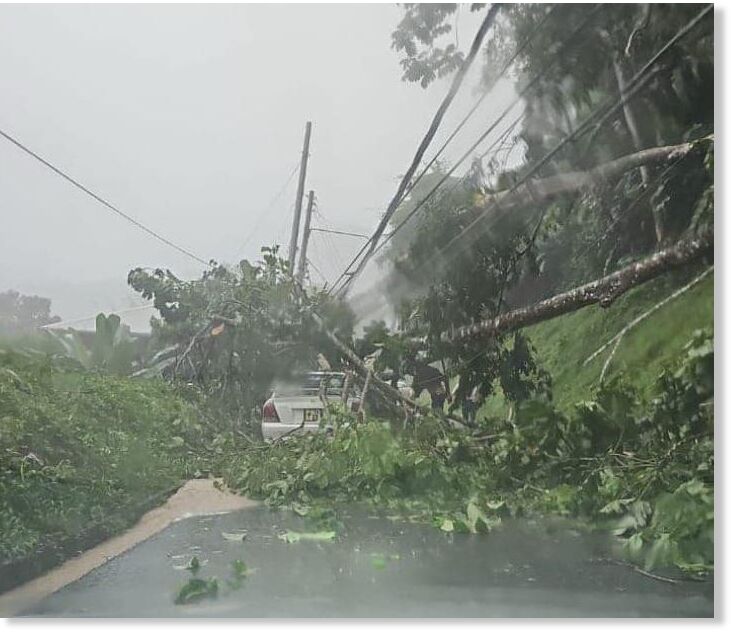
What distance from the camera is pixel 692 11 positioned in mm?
2051

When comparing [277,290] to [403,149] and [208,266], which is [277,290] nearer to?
[208,266]

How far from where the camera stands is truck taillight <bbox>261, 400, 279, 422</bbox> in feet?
6.96

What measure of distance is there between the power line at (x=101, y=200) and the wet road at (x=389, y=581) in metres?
0.80

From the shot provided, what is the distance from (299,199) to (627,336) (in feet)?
3.33

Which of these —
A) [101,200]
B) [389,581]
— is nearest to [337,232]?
[101,200]

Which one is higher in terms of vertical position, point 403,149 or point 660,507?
point 403,149

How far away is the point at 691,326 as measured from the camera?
2.06 m

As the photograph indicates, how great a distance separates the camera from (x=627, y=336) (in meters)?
2.06

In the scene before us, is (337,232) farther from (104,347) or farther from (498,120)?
(104,347)

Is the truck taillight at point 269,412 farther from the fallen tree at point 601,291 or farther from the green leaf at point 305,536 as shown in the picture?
the fallen tree at point 601,291

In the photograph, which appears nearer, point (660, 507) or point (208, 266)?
point (660, 507)

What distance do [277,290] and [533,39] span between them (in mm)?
1008

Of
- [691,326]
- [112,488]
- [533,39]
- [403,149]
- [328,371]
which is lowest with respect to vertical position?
[112,488]

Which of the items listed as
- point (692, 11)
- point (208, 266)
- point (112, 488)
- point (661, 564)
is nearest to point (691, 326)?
point (661, 564)
